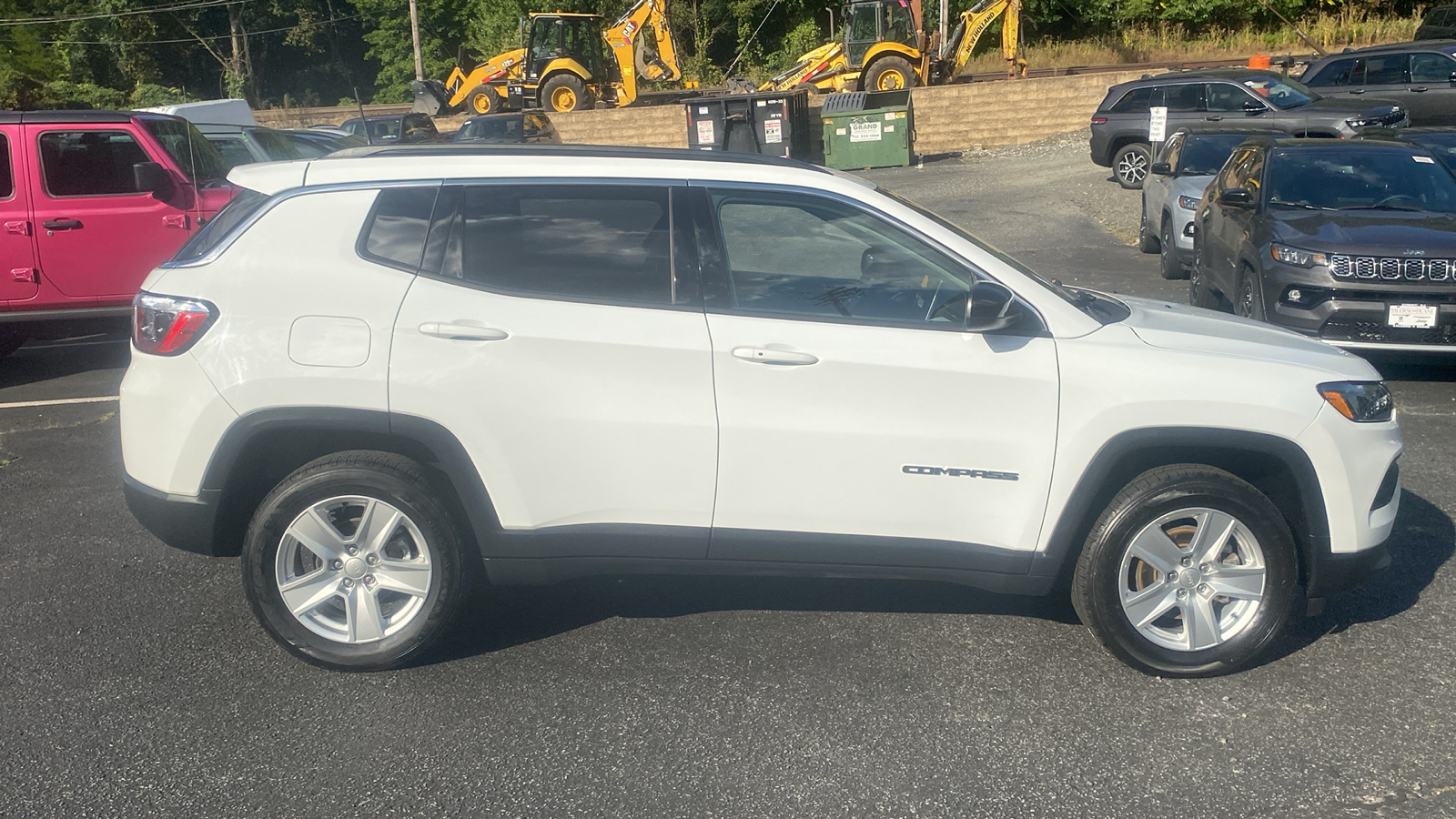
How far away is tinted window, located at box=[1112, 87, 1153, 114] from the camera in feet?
67.2

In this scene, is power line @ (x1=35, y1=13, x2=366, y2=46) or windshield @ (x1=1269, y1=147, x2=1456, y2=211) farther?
power line @ (x1=35, y1=13, x2=366, y2=46)

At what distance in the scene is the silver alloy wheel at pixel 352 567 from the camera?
13.5 feet

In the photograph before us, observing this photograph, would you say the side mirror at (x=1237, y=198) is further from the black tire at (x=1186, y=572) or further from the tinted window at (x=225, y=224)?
the tinted window at (x=225, y=224)

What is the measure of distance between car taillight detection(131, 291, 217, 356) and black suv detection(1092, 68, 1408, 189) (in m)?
18.1

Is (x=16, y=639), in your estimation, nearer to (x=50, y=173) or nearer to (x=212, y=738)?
(x=212, y=738)

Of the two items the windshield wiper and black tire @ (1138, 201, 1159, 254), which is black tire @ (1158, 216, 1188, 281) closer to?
black tire @ (1138, 201, 1159, 254)

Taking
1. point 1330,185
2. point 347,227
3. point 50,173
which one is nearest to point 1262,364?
point 347,227

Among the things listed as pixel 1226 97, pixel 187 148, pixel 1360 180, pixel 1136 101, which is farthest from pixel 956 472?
pixel 1226 97

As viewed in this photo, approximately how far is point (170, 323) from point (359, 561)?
1035 millimetres

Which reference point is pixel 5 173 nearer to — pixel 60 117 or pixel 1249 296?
pixel 60 117

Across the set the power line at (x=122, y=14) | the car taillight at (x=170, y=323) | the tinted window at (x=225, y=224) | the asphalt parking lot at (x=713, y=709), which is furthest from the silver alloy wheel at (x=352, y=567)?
the power line at (x=122, y=14)

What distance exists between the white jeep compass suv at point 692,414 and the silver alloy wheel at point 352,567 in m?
0.01

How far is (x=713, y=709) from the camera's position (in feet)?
13.2

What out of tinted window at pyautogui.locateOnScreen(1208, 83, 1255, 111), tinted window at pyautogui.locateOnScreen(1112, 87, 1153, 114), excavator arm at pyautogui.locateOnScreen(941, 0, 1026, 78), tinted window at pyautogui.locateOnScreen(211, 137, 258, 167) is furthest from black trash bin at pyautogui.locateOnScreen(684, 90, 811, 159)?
tinted window at pyautogui.locateOnScreen(211, 137, 258, 167)
